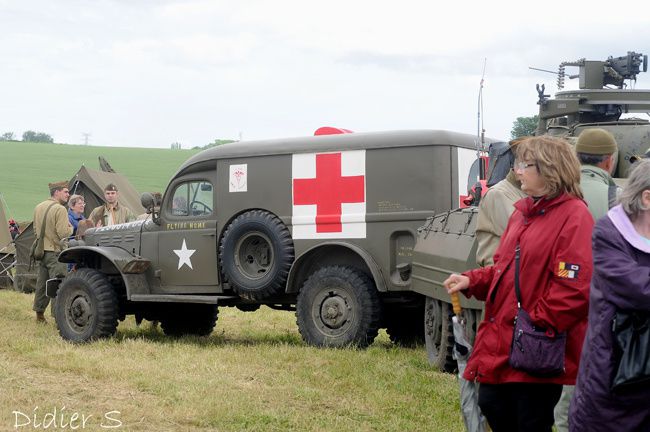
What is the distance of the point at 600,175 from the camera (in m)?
5.29

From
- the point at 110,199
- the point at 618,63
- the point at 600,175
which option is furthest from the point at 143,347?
the point at 600,175

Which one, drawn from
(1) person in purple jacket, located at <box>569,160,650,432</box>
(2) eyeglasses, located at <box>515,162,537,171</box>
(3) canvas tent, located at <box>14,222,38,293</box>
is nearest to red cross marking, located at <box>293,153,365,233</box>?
(2) eyeglasses, located at <box>515,162,537,171</box>

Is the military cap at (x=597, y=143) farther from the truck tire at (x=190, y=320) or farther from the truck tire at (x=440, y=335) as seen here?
the truck tire at (x=190, y=320)

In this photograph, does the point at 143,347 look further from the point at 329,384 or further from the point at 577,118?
the point at 577,118

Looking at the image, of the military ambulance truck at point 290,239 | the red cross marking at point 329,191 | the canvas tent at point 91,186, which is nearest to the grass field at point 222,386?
the military ambulance truck at point 290,239

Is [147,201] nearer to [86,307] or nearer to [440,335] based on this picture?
[86,307]

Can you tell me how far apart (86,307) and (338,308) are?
9.06ft

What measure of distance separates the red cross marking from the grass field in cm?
124

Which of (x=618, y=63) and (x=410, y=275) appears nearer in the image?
(x=410, y=275)

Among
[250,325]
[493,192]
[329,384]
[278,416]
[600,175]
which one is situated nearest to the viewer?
[600,175]

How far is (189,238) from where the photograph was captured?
37.9ft

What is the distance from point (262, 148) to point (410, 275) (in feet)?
6.81

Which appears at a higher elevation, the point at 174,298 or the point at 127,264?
the point at 127,264

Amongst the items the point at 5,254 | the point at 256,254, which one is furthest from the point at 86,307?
the point at 5,254
